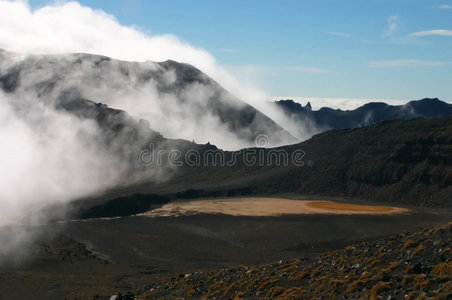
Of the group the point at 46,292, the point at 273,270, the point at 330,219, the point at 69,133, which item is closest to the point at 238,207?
the point at 330,219

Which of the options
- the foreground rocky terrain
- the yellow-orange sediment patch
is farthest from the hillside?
the foreground rocky terrain

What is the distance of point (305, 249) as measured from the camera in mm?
82000

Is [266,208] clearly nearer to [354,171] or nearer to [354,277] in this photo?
[354,171]

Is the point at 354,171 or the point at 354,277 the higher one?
the point at 354,171

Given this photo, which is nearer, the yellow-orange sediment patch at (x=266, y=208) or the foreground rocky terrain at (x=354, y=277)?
the foreground rocky terrain at (x=354, y=277)

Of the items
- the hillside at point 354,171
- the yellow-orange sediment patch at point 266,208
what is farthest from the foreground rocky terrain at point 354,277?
the hillside at point 354,171

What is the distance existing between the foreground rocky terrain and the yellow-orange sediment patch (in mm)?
70801

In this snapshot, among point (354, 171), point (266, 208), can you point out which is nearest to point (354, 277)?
point (266, 208)

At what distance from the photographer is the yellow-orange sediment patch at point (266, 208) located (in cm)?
11112

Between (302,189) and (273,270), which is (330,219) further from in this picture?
(273,270)

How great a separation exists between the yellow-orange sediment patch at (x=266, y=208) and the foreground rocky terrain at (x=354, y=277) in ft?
232

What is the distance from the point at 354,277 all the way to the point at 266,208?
286 feet

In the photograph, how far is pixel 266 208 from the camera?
382ft

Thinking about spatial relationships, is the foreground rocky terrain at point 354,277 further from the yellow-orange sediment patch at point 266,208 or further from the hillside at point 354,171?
the hillside at point 354,171
